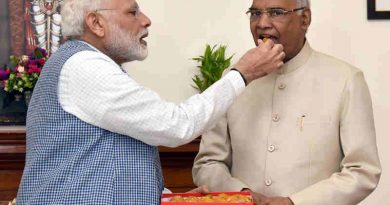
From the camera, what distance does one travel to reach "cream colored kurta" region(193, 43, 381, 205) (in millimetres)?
2232

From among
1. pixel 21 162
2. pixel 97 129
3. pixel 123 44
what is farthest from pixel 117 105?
pixel 21 162

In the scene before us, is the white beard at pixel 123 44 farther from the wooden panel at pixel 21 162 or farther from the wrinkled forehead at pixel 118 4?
the wooden panel at pixel 21 162

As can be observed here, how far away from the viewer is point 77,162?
1.97 m

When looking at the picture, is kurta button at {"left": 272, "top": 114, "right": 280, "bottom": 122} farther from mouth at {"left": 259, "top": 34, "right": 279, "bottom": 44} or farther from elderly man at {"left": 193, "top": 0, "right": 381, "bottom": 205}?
mouth at {"left": 259, "top": 34, "right": 279, "bottom": 44}

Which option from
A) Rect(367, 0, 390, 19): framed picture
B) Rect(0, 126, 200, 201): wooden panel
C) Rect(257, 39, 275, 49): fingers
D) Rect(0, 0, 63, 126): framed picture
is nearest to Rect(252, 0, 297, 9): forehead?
Rect(257, 39, 275, 49): fingers

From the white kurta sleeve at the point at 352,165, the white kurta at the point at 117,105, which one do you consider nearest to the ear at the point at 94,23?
the white kurta at the point at 117,105

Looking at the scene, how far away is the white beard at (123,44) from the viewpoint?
2.12m

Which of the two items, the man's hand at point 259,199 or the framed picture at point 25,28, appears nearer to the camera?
the man's hand at point 259,199

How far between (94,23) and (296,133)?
0.73m

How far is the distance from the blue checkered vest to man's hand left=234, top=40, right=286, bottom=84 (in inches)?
15.1

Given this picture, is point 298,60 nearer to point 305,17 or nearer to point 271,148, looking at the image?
point 305,17

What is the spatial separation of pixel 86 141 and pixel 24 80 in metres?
1.42

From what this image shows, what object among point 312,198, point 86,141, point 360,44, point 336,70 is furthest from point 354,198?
point 360,44

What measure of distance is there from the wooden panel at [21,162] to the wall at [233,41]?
0.30 meters
